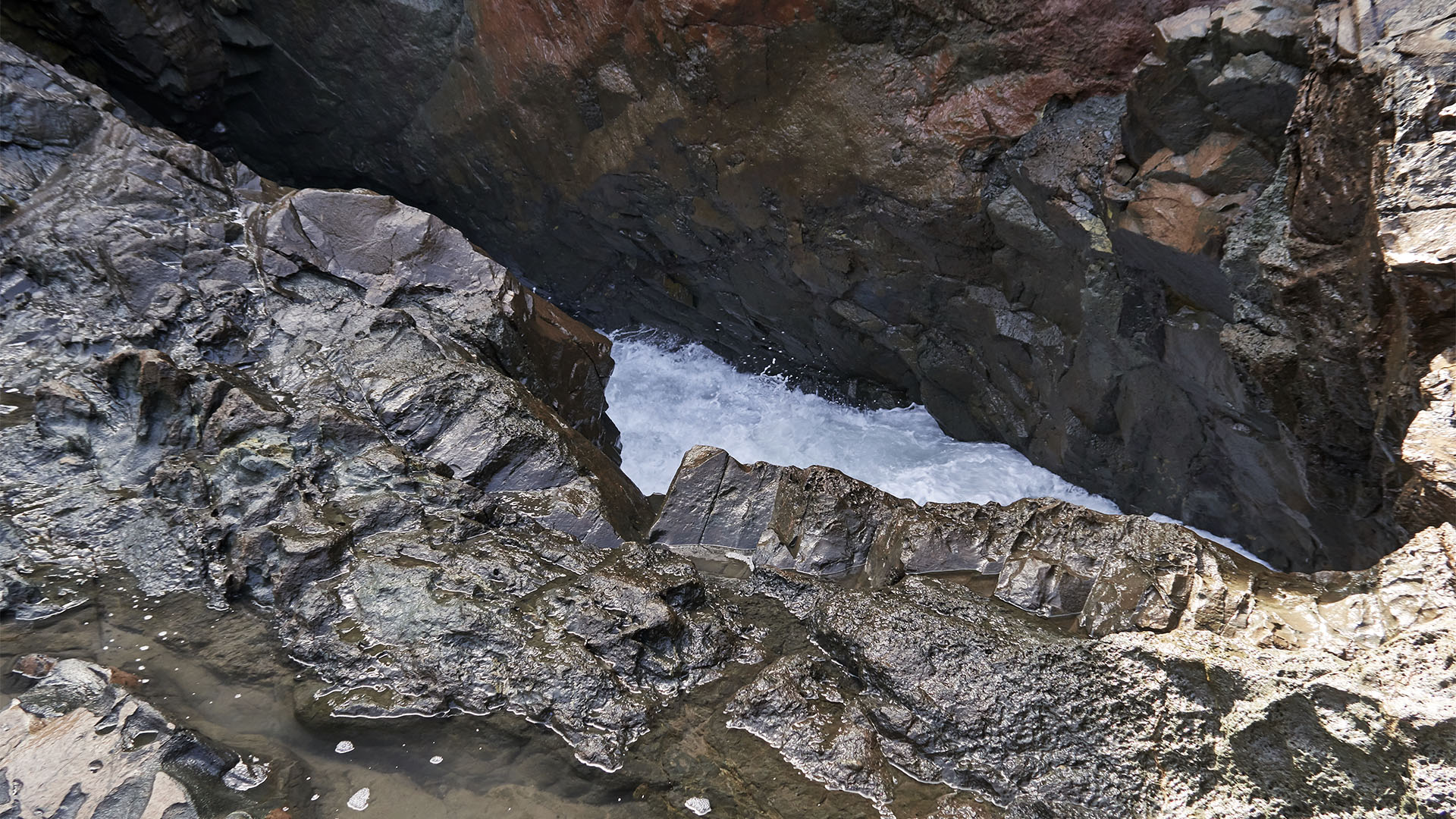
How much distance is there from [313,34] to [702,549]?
508cm

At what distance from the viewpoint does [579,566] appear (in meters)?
2.57

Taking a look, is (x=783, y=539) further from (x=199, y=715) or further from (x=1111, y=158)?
(x=1111, y=158)

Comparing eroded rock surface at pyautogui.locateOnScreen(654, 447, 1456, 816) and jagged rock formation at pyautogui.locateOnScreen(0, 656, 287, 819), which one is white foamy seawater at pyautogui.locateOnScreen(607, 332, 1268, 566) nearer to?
eroded rock surface at pyautogui.locateOnScreen(654, 447, 1456, 816)

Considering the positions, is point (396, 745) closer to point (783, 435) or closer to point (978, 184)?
point (978, 184)

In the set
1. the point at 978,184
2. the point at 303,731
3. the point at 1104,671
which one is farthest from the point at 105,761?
the point at 978,184

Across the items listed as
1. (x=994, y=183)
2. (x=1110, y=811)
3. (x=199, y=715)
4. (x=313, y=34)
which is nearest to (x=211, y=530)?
(x=199, y=715)

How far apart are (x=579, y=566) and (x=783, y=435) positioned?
10.4 ft

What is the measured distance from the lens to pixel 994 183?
4.07 meters

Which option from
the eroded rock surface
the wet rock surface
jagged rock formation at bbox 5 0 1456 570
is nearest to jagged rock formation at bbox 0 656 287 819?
the wet rock surface

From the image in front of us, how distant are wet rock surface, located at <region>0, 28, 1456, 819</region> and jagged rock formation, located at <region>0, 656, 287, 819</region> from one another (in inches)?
1.3

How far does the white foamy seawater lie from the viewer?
4.82 metres

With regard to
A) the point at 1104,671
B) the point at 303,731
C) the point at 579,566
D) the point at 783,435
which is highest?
the point at 783,435

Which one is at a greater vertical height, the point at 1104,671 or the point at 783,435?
the point at 783,435

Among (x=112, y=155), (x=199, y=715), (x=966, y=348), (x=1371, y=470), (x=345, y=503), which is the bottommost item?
(x=199, y=715)
